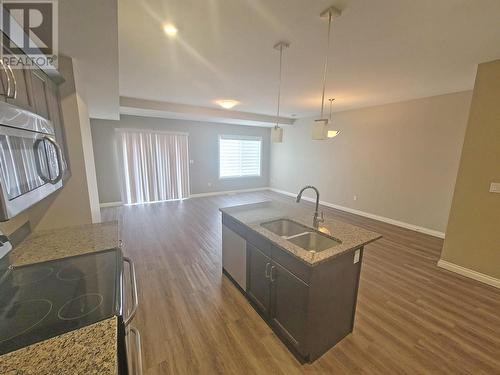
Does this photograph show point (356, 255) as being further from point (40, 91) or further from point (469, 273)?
point (40, 91)

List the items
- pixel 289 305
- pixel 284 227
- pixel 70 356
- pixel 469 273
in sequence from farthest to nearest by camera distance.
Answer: pixel 469 273 < pixel 284 227 < pixel 289 305 < pixel 70 356

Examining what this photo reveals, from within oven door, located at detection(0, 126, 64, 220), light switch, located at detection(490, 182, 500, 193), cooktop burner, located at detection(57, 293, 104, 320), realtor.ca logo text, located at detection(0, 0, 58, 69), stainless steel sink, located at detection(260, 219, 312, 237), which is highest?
realtor.ca logo text, located at detection(0, 0, 58, 69)

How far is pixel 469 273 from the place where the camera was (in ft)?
8.75

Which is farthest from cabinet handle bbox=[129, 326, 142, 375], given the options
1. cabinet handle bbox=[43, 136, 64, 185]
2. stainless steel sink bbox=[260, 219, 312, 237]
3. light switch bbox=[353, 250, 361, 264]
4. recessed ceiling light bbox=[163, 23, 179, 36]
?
recessed ceiling light bbox=[163, 23, 179, 36]

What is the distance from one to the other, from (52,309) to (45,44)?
5.49 feet

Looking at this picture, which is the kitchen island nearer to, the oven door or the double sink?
the double sink

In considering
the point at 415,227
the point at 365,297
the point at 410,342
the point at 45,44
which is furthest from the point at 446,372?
the point at 45,44

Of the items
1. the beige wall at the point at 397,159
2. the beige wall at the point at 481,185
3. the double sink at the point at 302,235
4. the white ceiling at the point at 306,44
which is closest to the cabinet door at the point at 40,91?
the white ceiling at the point at 306,44

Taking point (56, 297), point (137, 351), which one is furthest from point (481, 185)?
point (56, 297)

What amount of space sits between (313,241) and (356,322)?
2.96 ft

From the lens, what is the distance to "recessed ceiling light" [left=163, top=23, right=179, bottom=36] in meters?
1.75

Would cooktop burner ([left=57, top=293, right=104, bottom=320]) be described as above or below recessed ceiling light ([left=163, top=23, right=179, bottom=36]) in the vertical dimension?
below

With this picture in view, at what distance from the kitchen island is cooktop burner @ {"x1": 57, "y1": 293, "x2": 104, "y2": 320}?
1.10 metres

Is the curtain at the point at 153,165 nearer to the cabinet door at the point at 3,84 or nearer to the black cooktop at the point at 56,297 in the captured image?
the black cooktop at the point at 56,297
